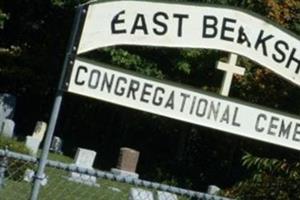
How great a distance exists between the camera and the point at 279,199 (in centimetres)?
1040

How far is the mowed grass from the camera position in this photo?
15.1m

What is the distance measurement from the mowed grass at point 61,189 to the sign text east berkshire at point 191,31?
24.5 feet

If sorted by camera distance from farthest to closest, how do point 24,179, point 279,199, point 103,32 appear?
point 24,179 < point 279,199 < point 103,32

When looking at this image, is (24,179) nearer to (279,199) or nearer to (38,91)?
(279,199)

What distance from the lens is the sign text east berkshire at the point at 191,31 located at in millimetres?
6910

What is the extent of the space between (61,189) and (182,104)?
11.3 meters

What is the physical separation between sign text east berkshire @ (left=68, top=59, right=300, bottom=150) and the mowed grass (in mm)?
7436

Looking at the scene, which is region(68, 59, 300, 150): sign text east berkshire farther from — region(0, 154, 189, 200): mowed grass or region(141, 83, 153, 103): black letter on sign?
region(0, 154, 189, 200): mowed grass

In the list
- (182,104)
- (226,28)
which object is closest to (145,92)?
(182,104)

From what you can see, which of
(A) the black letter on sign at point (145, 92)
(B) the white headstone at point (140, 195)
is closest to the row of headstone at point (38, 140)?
(B) the white headstone at point (140, 195)

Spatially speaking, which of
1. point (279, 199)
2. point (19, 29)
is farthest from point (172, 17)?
point (19, 29)

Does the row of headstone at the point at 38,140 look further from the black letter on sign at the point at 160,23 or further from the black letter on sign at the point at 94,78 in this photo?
the black letter on sign at the point at 94,78

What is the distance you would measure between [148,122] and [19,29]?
7.40 m

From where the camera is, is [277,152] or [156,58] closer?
[277,152]
